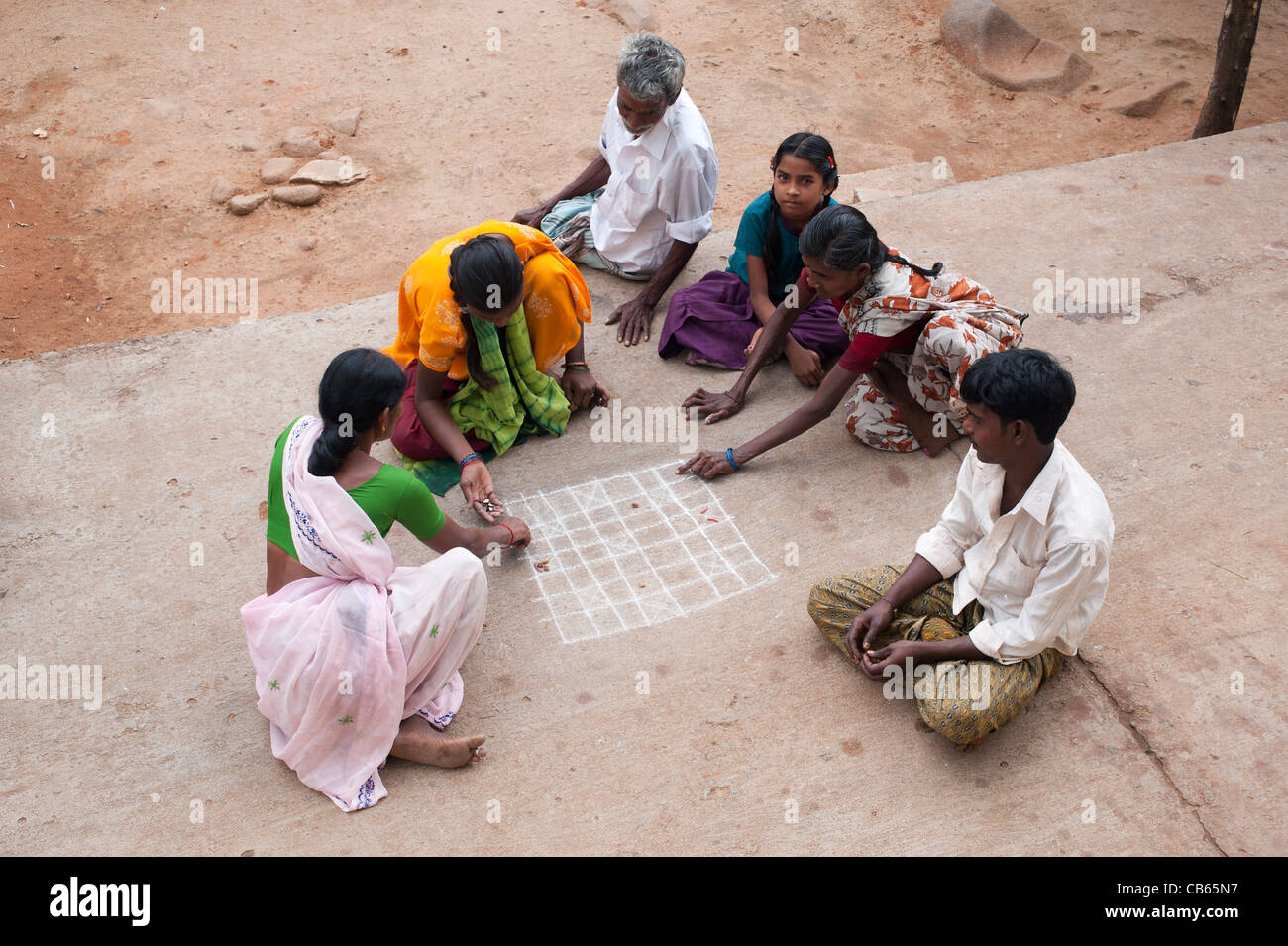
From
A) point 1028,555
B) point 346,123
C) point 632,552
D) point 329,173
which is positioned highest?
point 1028,555

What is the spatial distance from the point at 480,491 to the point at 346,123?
15.2ft

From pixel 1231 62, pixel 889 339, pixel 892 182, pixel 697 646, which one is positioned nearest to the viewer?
pixel 697 646

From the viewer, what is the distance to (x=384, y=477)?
2.51 meters

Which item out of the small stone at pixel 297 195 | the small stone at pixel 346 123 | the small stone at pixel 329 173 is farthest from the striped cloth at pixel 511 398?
the small stone at pixel 346 123

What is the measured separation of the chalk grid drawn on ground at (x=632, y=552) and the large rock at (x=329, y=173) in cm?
387

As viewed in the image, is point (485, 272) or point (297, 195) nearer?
point (485, 272)

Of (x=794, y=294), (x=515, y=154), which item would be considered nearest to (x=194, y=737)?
(x=794, y=294)

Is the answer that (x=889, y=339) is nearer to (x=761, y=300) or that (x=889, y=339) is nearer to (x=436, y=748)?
(x=761, y=300)

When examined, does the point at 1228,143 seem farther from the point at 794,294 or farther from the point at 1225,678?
the point at 1225,678

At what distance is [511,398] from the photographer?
140 inches

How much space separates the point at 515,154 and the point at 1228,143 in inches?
166

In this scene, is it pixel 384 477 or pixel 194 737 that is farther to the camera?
pixel 194 737

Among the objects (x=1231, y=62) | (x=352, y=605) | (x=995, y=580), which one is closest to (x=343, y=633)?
(x=352, y=605)

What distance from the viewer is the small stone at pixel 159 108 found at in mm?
6879
